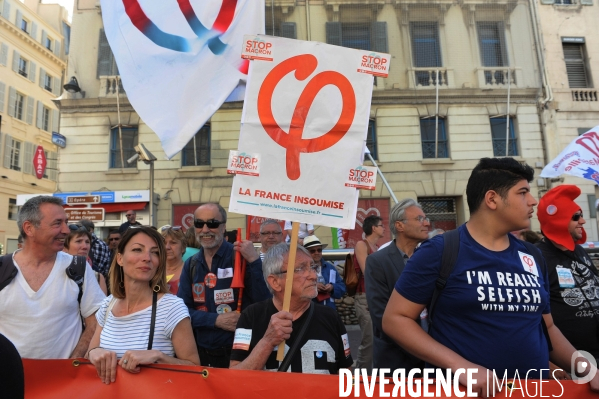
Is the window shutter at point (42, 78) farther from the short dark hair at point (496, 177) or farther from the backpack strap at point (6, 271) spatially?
the short dark hair at point (496, 177)

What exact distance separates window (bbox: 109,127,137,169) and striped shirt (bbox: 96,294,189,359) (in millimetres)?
15440

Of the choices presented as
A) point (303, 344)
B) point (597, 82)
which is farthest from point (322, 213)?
point (597, 82)

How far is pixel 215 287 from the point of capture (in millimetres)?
3488

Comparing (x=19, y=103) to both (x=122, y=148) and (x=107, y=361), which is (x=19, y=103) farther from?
(x=107, y=361)

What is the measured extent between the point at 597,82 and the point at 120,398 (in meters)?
20.3

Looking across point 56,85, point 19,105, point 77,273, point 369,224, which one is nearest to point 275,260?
point 77,273

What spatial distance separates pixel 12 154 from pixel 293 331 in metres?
30.5

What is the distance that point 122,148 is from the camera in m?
16.8

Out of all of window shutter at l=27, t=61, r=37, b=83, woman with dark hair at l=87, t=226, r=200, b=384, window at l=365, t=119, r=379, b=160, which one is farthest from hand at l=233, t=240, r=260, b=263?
window shutter at l=27, t=61, r=37, b=83

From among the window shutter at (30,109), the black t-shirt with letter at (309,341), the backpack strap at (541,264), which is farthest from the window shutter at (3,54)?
the backpack strap at (541,264)

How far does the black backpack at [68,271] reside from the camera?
2.83 metres

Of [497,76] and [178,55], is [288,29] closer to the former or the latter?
[497,76]

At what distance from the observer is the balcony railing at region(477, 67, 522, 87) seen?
17234 millimetres

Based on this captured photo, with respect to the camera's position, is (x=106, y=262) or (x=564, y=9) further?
(x=564, y=9)
